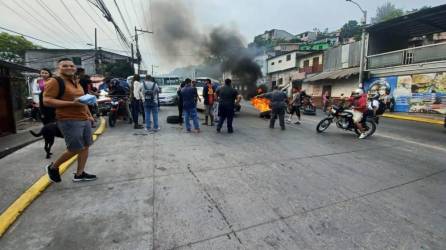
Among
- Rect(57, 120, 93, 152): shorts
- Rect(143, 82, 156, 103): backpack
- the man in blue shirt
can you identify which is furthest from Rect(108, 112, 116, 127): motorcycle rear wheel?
Rect(57, 120, 93, 152): shorts

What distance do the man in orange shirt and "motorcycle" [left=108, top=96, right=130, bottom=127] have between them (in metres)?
5.12

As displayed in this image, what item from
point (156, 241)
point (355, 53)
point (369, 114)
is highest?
point (355, 53)

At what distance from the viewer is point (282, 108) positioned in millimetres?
8617

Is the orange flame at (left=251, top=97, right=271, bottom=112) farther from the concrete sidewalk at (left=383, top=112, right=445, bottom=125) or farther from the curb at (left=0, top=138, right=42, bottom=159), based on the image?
the curb at (left=0, top=138, right=42, bottom=159)

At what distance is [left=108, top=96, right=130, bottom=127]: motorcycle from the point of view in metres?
8.49

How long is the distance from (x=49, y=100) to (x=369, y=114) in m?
8.02

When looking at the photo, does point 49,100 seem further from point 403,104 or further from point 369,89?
point 369,89

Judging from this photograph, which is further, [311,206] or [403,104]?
[403,104]

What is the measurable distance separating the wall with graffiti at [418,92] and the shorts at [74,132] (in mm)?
17162

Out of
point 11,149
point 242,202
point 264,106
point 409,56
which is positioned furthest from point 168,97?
point 409,56

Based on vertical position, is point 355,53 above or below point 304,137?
above

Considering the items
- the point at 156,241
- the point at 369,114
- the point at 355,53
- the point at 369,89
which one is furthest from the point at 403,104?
the point at 156,241

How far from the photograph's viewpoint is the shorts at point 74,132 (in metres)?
3.39

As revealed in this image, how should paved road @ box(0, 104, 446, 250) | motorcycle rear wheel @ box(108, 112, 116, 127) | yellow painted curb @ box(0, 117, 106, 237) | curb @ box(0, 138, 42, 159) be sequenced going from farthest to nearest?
motorcycle rear wheel @ box(108, 112, 116, 127), curb @ box(0, 138, 42, 159), yellow painted curb @ box(0, 117, 106, 237), paved road @ box(0, 104, 446, 250)
